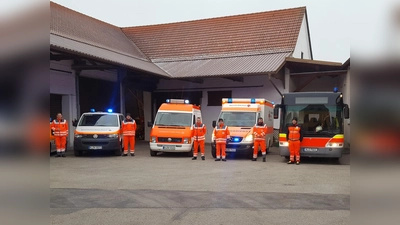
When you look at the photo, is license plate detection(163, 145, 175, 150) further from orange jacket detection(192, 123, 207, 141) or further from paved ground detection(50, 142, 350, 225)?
paved ground detection(50, 142, 350, 225)

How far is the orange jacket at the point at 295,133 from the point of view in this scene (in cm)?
1334

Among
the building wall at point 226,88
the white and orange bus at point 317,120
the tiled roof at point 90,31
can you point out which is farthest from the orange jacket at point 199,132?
the tiled roof at point 90,31

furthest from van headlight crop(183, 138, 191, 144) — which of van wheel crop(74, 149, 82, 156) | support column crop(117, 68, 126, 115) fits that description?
support column crop(117, 68, 126, 115)

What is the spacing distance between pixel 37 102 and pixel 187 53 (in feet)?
87.1

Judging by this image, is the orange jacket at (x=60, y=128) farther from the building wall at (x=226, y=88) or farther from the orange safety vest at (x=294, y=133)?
the building wall at (x=226, y=88)

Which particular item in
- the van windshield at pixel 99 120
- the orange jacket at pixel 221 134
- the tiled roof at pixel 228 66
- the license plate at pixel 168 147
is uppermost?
the tiled roof at pixel 228 66

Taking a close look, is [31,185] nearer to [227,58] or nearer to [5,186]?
[5,186]

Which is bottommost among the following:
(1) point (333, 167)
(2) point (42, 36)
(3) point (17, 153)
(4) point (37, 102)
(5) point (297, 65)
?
(1) point (333, 167)

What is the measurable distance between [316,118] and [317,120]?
0.10m

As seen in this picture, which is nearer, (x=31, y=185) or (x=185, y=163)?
(x=31, y=185)

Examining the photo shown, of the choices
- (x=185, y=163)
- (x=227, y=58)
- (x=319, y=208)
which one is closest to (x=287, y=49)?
(x=227, y=58)

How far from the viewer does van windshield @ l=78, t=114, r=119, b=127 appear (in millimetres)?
15898

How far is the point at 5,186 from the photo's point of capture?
1627 millimetres

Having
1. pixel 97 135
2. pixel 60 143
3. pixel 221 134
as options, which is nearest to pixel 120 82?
pixel 97 135
